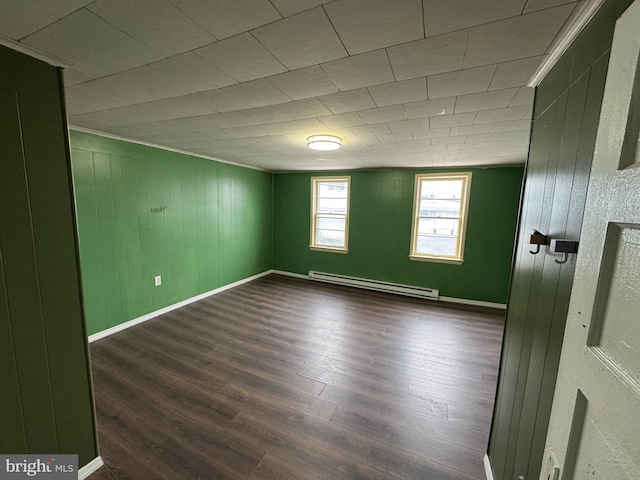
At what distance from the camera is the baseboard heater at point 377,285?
4.47 m

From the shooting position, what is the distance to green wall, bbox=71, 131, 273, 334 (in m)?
2.81

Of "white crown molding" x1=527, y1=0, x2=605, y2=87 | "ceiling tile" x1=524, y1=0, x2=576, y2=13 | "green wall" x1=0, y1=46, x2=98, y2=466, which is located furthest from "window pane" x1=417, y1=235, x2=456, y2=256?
"green wall" x1=0, y1=46, x2=98, y2=466

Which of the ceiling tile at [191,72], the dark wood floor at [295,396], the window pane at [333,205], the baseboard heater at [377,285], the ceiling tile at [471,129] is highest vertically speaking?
the ceiling tile at [471,129]

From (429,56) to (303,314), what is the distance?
328 cm

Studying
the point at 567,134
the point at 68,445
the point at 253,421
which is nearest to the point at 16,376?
the point at 68,445

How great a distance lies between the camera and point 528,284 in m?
1.23

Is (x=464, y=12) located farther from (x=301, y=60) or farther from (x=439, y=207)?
(x=439, y=207)

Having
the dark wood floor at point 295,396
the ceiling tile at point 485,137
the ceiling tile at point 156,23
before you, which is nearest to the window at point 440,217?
the dark wood floor at point 295,396

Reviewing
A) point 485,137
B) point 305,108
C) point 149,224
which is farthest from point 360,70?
point 149,224

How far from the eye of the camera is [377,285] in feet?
15.9

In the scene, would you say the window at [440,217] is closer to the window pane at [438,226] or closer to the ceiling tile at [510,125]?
the window pane at [438,226]

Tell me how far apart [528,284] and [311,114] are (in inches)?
70.3

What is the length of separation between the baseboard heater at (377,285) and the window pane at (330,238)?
A: 64 cm

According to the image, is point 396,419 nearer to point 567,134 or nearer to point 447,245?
point 567,134
